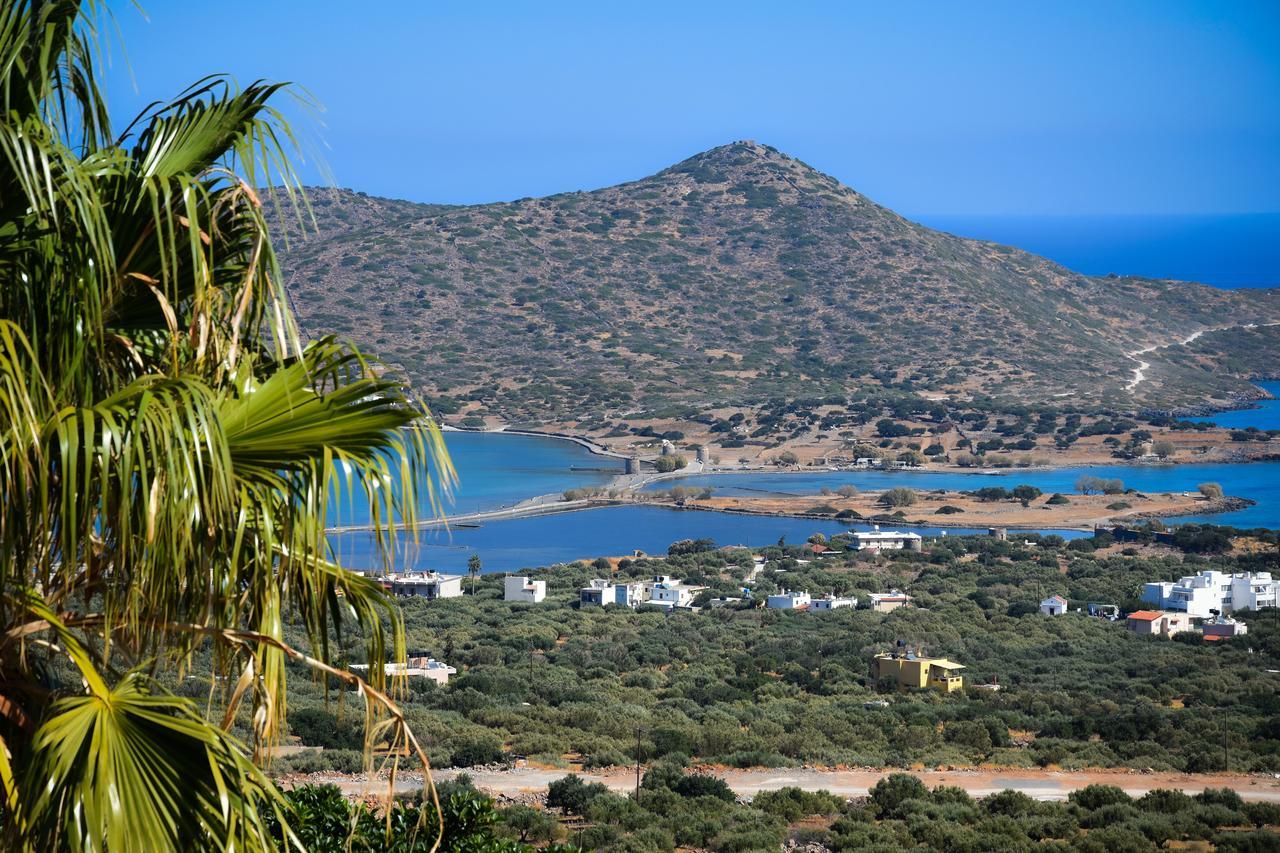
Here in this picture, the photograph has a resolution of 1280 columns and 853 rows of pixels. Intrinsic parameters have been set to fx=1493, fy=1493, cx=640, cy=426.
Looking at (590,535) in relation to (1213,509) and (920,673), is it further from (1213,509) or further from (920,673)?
(920,673)

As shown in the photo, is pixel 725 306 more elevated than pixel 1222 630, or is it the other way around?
pixel 725 306

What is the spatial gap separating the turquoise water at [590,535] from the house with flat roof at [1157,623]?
16704 mm

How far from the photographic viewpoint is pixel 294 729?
48.5ft

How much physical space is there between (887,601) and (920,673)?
924 cm

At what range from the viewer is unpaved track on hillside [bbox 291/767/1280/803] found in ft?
43.3

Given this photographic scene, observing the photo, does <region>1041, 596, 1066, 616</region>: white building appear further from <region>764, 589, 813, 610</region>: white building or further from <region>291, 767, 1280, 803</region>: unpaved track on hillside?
<region>291, 767, 1280, 803</region>: unpaved track on hillside

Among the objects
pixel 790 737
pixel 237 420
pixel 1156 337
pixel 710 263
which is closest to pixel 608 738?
pixel 790 737

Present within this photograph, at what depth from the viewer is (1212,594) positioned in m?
28.9

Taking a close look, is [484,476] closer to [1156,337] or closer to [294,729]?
[294,729]

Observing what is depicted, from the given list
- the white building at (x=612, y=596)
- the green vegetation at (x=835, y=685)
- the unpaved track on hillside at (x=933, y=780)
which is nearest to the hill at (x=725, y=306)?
the white building at (x=612, y=596)

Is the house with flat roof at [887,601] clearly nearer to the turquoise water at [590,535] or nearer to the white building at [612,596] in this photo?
the white building at [612,596]

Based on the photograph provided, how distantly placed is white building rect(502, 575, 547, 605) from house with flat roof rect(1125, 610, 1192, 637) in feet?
36.5

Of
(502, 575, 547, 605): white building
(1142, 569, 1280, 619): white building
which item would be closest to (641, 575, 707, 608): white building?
(502, 575, 547, 605): white building

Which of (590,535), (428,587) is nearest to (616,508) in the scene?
(590,535)
